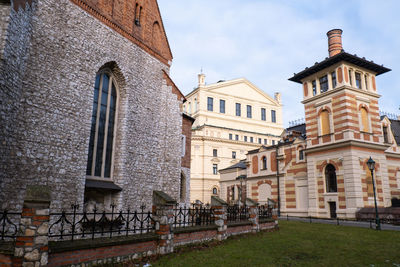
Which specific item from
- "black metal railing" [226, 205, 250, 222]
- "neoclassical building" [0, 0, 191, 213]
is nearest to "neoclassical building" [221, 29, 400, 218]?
"black metal railing" [226, 205, 250, 222]

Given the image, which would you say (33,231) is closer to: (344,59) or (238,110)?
(344,59)

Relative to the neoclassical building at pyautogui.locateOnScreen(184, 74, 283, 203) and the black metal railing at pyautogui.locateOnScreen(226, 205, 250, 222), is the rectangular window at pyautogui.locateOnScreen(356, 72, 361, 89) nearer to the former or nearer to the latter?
the black metal railing at pyautogui.locateOnScreen(226, 205, 250, 222)

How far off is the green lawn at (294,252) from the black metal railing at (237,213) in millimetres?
1112

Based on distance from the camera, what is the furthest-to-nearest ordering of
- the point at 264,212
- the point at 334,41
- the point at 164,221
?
the point at 334,41, the point at 264,212, the point at 164,221

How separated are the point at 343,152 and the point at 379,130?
16.4ft

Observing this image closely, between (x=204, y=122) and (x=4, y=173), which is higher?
(x=204, y=122)

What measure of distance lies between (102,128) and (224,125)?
40.9 metres

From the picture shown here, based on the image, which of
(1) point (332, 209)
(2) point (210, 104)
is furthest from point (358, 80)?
(2) point (210, 104)

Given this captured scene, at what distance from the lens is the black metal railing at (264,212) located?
52.4 feet

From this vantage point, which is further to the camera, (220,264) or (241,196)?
(241,196)

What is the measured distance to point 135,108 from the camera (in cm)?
1544

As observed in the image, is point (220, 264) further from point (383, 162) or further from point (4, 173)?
point (383, 162)

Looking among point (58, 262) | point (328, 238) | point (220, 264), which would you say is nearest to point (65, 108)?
point (58, 262)

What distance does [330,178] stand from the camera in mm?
24828
